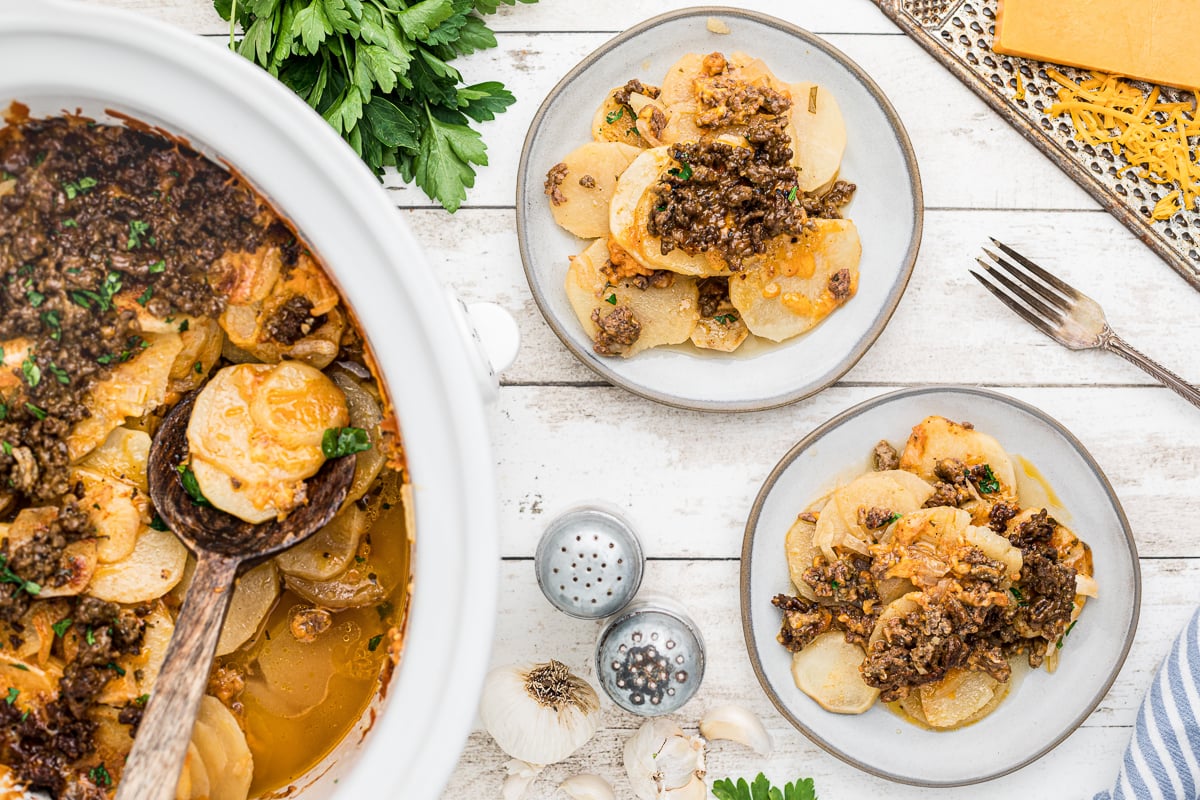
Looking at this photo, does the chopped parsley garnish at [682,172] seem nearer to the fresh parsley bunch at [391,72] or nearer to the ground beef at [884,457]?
the fresh parsley bunch at [391,72]

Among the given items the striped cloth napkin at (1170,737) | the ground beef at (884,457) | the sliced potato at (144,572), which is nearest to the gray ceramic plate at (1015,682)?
the ground beef at (884,457)

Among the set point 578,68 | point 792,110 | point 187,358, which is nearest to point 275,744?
point 187,358

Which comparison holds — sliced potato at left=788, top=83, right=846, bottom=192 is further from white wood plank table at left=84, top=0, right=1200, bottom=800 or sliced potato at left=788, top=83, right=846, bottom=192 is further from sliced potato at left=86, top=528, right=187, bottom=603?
sliced potato at left=86, top=528, right=187, bottom=603

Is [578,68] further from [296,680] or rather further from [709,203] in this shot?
[296,680]

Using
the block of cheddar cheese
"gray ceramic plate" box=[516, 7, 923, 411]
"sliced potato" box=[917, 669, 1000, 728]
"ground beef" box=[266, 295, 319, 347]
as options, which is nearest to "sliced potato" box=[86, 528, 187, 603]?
"ground beef" box=[266, 295, 319, 347]

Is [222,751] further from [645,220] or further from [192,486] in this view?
[645,220]

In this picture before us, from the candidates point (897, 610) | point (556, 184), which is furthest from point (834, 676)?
point (556, 184)
